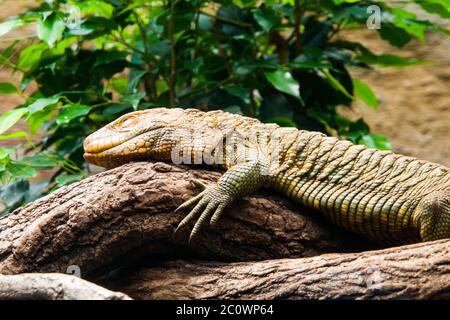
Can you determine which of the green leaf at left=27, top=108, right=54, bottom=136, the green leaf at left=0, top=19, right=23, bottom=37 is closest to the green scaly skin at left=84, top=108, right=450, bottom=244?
the green leaf at left=27, top=108, right=54, bottom=136

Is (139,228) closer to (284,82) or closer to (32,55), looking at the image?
(284,82)

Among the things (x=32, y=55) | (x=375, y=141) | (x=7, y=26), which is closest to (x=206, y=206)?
(x=7, y=26)

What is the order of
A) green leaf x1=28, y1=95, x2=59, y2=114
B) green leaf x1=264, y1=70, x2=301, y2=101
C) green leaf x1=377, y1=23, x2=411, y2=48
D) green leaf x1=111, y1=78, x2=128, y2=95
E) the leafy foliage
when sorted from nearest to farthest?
green leaf x1=28, y1=95, x2=59, y2=114, green leaf x1=264, y1=70, x2=301, y2=101, the leafy foliage, green leaf x1=377, y1=23, x2=411, y2=48, green leaf x1=111, y1=78, x2=128, y2=95

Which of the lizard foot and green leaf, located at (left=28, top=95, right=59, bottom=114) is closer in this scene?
the lizard foot

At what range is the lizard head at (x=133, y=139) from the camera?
3.89 meters

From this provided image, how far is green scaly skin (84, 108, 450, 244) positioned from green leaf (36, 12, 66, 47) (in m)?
1.00

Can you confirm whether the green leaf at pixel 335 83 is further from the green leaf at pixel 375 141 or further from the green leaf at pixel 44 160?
the green leaf at pixel 44 160

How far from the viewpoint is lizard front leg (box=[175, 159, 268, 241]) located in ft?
11.5

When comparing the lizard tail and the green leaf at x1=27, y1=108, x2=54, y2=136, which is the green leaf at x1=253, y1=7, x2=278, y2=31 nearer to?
the green leaf at x1=27, y1=108, x2=54, y2=136
